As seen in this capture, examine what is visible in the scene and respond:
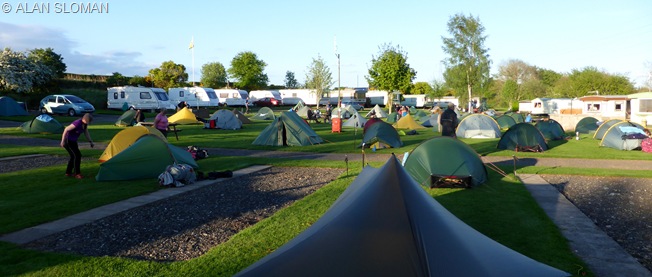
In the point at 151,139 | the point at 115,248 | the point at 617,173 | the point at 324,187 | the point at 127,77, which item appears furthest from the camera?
the point at 127,77

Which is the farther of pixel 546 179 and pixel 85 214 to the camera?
pixel 546 179

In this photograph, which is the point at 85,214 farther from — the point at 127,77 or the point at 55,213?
the point at 127,77

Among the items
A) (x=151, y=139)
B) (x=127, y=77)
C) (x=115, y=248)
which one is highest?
(x=127, y=77)

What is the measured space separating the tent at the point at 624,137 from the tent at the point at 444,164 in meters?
12.4

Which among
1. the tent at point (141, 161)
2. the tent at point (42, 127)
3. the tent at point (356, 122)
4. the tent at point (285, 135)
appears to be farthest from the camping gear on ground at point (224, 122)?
the tent at point (141, 161)

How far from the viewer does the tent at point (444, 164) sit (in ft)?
35.3

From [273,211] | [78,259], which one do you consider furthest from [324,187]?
[78,259]

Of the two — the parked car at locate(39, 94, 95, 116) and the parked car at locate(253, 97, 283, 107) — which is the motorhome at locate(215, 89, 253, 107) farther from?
the parked car at locate(39, 94, 95, 116)

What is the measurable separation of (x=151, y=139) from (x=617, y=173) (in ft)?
42.7

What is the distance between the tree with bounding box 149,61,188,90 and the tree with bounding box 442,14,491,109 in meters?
39.7

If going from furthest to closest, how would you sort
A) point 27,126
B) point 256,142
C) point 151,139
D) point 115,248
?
point 27,126 → point 256,142 → point 151,139 → point 115,248

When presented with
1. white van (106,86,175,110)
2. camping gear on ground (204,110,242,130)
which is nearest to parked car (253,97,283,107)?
white van (106,86,175,110)

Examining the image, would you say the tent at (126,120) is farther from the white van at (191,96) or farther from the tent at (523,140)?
the tent at (523,140)

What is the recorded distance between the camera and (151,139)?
12.4 meters
